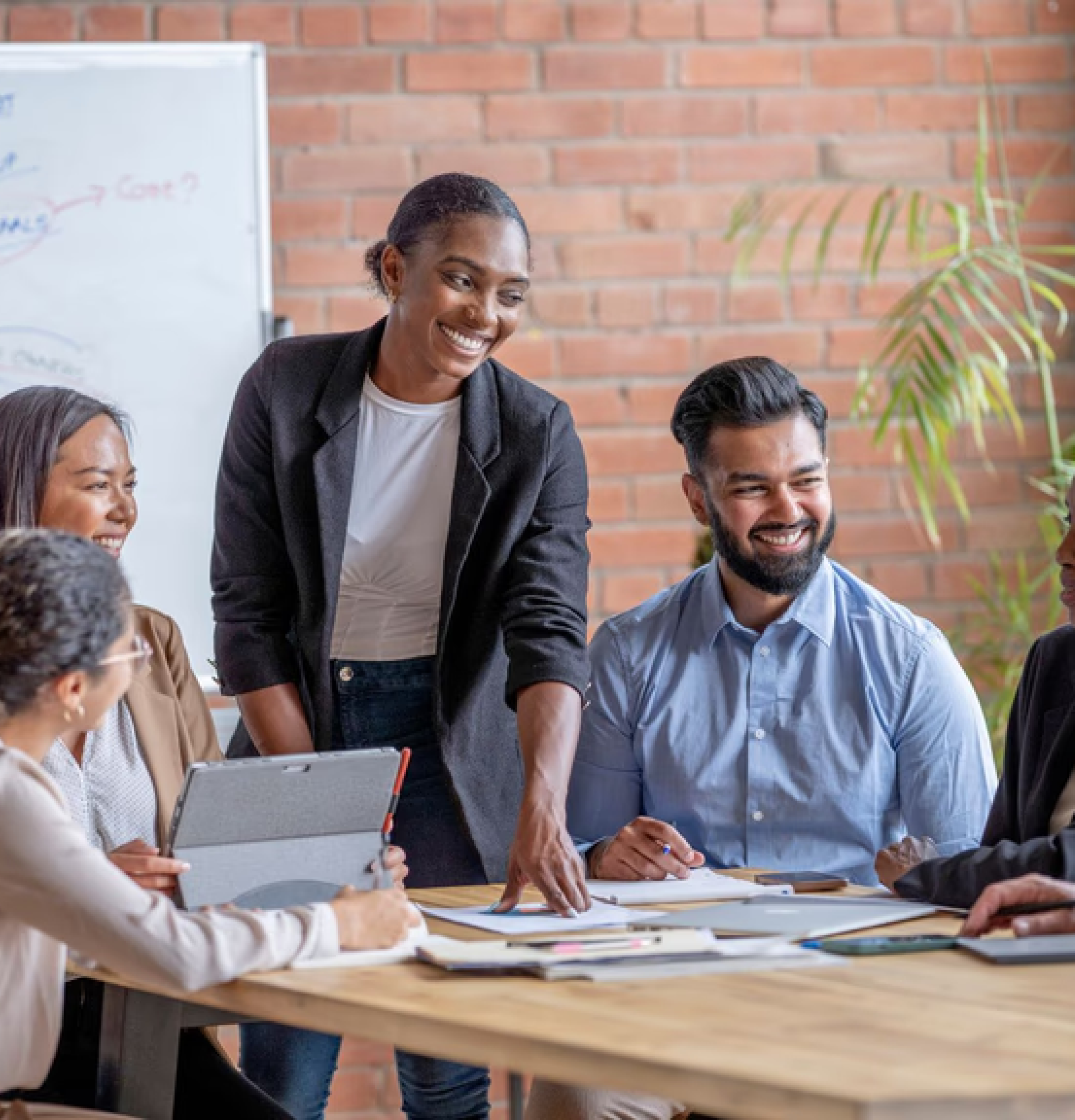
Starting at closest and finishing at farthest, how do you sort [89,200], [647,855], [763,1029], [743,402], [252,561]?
[763,1029] < [647,855] < [252,561] < [743,402] < [89,200]

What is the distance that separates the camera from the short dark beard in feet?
7.66

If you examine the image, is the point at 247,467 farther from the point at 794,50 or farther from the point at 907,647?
the point at 794,50

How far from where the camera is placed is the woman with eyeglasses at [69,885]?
4.81ft

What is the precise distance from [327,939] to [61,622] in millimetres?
373

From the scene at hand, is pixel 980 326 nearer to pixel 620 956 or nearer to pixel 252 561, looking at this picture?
pixel 252 561

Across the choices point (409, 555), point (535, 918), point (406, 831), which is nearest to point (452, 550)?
point (409, 555)

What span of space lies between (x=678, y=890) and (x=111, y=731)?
0.69m

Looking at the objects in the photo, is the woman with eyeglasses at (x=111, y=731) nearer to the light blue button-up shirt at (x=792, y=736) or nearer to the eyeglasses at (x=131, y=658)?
the eyeglasses at (x=131, y=658)

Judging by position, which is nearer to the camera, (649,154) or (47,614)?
(47,614)

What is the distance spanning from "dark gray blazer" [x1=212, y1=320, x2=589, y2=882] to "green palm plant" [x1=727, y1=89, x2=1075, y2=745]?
1.08m

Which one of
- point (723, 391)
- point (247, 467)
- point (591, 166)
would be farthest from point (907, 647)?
point (591, 166)

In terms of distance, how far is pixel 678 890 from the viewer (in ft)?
6.35

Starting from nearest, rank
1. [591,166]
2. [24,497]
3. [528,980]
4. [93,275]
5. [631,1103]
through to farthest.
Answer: [528,980] < [631,1103] < [24,497] < [93,275] < [591,166]

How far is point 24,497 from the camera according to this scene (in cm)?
220
